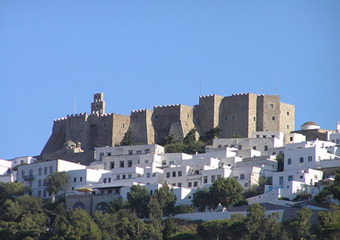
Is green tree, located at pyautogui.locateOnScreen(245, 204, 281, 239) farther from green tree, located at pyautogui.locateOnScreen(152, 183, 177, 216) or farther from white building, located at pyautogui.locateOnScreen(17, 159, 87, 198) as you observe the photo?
white building, located at pyautogui.locateOnScreen(17, 159, 87, 198)

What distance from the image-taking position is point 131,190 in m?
75.8

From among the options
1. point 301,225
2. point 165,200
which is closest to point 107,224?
point 165,200

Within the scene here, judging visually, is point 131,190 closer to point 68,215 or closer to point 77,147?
point 68,215

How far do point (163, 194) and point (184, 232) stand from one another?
15.5ft

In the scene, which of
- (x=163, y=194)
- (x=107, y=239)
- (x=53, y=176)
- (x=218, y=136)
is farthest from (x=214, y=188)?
(x=218, y=136)

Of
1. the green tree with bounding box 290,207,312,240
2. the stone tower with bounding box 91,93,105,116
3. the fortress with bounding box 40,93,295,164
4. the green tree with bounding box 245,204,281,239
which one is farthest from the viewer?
the stone tower with bounding box 91,93,105,116

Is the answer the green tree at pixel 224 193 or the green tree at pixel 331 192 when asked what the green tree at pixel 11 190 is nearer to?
the green tree at pixel 224 193

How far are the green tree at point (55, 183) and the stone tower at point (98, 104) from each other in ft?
79.9

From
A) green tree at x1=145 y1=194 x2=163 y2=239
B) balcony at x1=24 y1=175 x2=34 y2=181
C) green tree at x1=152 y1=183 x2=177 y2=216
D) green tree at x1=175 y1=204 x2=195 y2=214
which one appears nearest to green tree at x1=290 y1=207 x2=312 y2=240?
green tree at x1=145 y1=194 x2=163 y2=239

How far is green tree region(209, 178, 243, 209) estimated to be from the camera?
72.8 metres

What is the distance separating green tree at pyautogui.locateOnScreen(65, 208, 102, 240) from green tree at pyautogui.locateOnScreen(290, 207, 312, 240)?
12.7 meters

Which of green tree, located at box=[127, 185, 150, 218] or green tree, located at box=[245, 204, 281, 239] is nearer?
green tree, located at box=[245, 204, 281, 239]

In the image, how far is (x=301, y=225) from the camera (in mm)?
64188

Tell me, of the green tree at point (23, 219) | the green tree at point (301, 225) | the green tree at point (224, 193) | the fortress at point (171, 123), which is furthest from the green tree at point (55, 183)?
the green tree at point (301, 225)
